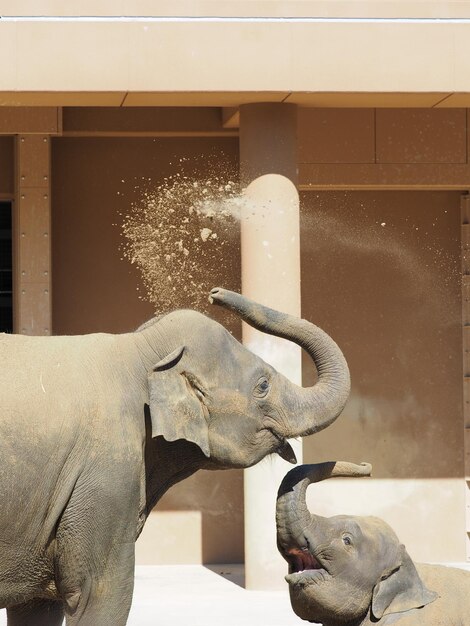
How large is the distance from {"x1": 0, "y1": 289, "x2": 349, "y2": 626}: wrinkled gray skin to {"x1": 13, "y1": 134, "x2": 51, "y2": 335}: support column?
18.3ft

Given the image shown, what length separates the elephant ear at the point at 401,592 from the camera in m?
6.99

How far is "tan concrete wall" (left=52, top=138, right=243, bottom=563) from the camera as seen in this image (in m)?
12.1

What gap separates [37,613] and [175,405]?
1.18 meters

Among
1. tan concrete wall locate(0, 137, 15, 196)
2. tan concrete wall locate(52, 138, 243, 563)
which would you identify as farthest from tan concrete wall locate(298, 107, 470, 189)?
tan concrete wall locate(0, 137, 15, 196)

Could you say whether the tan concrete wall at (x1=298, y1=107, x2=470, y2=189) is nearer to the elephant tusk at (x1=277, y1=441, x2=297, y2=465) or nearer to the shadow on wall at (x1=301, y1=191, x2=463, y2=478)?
the shadow on wall at (x1=301, y1=191, x2=463, y2=478)

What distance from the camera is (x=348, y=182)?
12.0 metres

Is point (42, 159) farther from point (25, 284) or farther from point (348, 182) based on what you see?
point (348, 182)

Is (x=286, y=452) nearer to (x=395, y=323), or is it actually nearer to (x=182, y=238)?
(x=182, y=238)

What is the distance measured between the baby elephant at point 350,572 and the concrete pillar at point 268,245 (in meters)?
3.50
